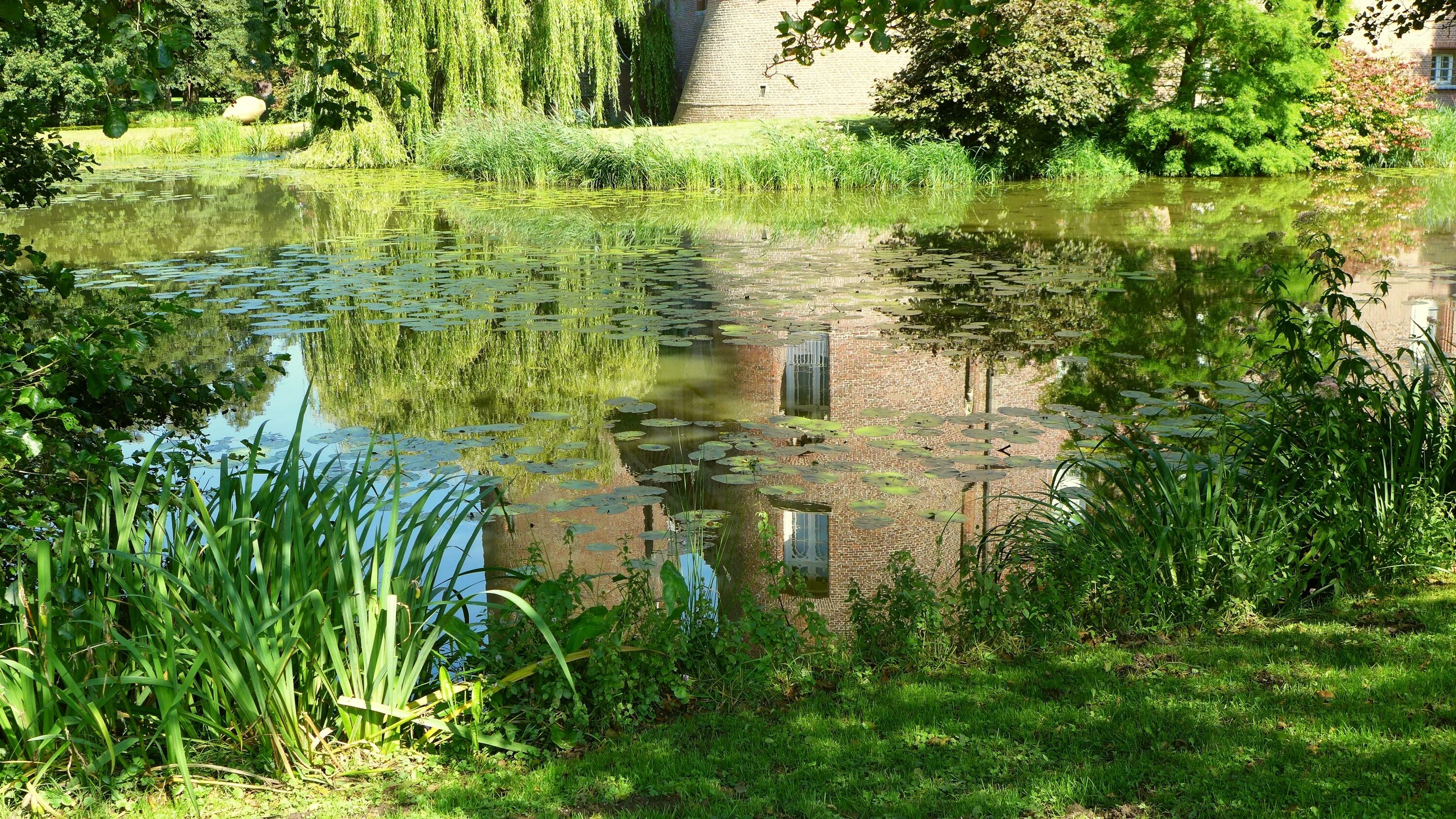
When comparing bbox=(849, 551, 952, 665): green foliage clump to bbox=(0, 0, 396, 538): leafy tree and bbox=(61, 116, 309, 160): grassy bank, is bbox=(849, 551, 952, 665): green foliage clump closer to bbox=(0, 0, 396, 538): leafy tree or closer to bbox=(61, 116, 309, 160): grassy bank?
bbox=(0, 0, 396, 538): leafy tree

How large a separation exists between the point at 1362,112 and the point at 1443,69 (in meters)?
12.9

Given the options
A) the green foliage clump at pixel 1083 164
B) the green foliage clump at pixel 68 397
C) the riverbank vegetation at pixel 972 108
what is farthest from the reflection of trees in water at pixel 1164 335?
the green foliage clump at pixel 1083 164

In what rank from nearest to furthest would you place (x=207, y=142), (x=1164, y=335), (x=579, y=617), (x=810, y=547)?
(x=579, y=617) → (x=810, y=547) → (x=1164, y=335) → (x=207, y=142)

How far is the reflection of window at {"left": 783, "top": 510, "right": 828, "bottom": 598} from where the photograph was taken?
4.86 meters

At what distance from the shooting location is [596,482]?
5.79 metres

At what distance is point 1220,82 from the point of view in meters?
20.8

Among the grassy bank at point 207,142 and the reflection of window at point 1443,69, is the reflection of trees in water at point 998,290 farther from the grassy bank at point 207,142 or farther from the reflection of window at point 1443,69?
the reflection of window at point 1443,69

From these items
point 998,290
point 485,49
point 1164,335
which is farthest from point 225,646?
point 485,49

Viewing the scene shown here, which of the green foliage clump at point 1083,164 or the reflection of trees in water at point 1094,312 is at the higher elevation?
the green foliage clump at point 1083,164

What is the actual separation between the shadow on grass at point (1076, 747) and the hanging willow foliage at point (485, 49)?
1892 centimetres

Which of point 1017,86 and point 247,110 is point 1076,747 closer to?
point 1017,86

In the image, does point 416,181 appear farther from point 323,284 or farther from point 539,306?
point 539,306

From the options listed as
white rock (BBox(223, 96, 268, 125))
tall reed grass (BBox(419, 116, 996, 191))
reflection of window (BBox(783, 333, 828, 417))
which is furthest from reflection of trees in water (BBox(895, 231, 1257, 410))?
white rock (BBox(223, 96, 268, 125))

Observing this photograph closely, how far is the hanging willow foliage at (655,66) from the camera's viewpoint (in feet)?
97.2
